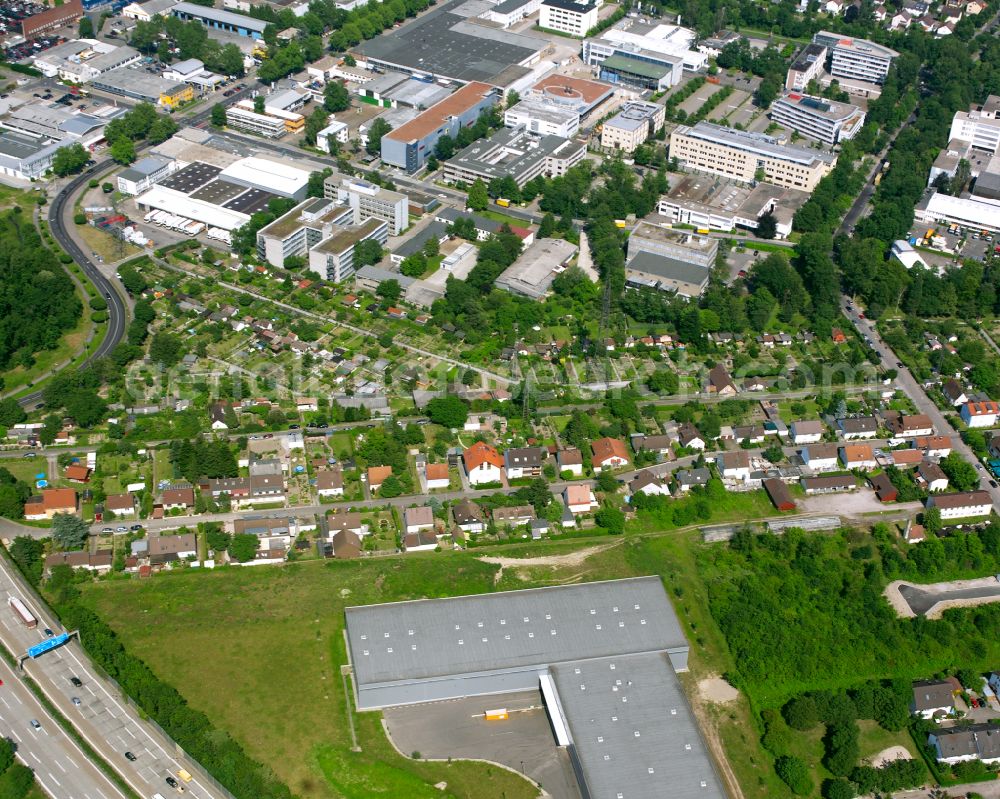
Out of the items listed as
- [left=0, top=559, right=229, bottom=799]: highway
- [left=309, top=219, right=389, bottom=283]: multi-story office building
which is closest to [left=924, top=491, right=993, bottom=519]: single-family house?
[left=0, top=559, right=229, bottom=799]: highway

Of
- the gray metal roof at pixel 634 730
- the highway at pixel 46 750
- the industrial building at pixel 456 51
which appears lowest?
the highway at pixel 46 750

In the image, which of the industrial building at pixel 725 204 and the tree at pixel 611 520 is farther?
the industrial building at pixel 725 204

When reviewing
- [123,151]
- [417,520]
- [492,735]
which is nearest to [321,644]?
[417,520]

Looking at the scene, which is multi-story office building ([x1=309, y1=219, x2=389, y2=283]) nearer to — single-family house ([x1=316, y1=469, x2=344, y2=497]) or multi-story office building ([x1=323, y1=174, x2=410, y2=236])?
multi-story office building ([x1=323, y1=174, x2=410, y2=236])

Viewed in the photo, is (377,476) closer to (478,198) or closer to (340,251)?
(340,251)

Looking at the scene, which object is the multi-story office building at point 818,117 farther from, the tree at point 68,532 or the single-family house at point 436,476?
the tree at point 68,532

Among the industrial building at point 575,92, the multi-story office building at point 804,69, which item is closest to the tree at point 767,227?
the industrial building at point 575,92
